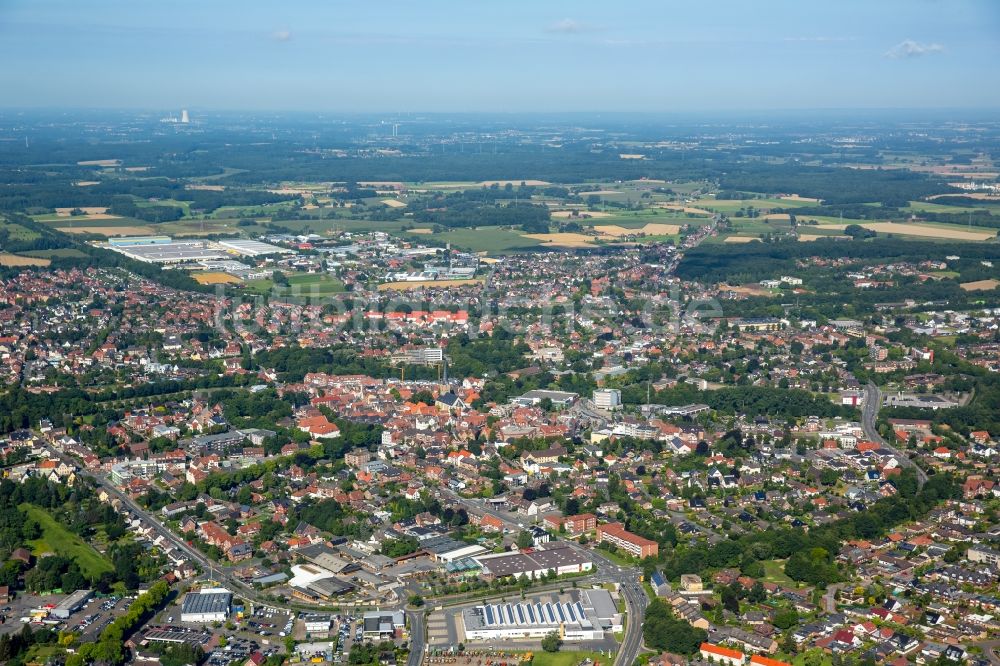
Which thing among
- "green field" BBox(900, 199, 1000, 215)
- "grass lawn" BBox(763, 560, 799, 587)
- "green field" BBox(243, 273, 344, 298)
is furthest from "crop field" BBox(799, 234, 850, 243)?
"grass lawn" BBox(763, 560, 799, 587)

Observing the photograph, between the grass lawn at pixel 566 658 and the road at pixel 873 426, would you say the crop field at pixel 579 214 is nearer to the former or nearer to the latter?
the road at pixel 873 426

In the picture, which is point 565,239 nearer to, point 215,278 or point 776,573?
point 215,278

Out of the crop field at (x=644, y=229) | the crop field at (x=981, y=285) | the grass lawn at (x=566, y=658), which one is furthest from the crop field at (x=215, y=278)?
the grass lawn at (x=566, y=658)

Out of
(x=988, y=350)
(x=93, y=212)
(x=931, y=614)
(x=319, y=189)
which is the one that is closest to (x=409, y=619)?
(x=931, y=614)

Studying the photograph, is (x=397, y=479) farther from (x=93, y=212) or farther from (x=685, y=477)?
(x=93, y=212)

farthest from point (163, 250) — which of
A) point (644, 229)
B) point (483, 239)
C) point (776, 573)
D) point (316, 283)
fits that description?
point (776, 573)

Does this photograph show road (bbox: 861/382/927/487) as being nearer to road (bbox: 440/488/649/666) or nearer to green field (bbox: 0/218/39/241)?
road (bbox: 440/488/649/666)
